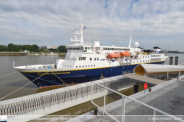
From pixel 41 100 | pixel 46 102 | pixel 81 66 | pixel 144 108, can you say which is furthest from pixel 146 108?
pixel 81 66

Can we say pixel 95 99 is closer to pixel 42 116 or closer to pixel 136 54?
pixel 42 116

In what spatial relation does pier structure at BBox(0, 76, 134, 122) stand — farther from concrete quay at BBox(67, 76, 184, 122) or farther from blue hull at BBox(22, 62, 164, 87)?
concrete quay at BBox(67, 76, 184, 122)

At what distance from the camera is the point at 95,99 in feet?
41.6

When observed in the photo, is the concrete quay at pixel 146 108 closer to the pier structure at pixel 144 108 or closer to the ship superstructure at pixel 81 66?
the pier structure at pixel 144 108

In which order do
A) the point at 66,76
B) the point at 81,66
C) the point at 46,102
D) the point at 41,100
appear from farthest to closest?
the point at 81,66
the point at 66,76
the point at 46,102
the point at 41,100

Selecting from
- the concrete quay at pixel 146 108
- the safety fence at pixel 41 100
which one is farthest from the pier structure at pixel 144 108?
the safety fence at pixel 41 100

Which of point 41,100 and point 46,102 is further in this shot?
point 46,102

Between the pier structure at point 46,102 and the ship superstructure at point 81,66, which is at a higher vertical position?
the ship superstructure at point 81,66

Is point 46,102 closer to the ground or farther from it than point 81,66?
closer to the ground

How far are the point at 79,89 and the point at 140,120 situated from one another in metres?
7.58

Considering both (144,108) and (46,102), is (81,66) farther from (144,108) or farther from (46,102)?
(144,108)

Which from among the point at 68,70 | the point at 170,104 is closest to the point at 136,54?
the point at 68,70

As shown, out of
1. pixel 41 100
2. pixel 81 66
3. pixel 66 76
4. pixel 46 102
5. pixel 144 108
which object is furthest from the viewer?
pixel 81 66

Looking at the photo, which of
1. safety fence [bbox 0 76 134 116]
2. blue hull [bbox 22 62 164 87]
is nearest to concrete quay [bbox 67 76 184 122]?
safety fence [bbox 0 76 134 116]
